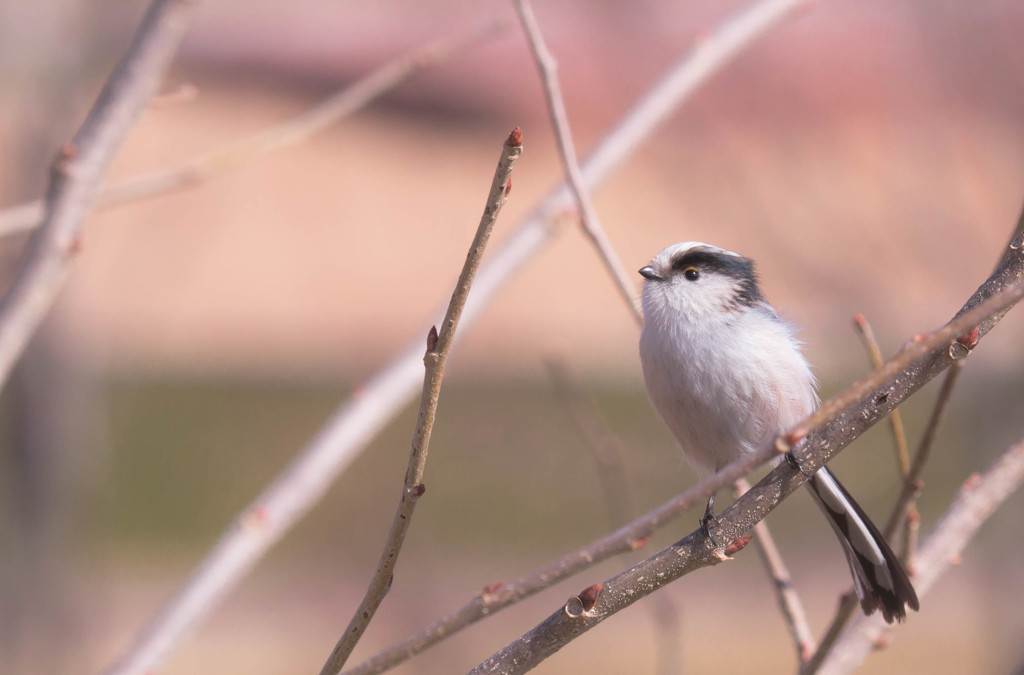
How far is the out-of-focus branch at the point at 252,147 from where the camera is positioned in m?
1.97

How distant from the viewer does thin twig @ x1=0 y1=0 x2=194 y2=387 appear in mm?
1621

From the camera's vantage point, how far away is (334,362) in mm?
8953

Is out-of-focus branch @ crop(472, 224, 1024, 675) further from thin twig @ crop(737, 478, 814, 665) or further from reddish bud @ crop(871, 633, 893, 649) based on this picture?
reddish bud @ crop(871, 633, 893, 649)

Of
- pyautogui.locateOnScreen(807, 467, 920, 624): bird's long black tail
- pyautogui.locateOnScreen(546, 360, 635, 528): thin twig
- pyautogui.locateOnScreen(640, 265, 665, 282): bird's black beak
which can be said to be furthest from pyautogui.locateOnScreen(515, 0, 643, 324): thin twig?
pyautogui.locateOnScreen(807, 467, 920, 624): bird's long black tail

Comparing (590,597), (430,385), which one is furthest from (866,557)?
(430,385)

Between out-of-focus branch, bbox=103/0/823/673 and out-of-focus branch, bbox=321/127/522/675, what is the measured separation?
0.56 m

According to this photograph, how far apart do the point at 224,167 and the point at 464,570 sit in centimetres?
503

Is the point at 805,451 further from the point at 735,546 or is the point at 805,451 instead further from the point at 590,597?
the point at 590,597

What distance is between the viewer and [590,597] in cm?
115

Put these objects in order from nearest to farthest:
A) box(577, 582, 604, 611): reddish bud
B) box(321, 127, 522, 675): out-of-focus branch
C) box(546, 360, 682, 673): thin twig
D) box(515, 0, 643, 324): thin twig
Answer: box(321, 127, 522, 675): out-of-focus branch < box(577, 582, 604, 611): reddish bud < box(515, 0, 643, 324): thin twig < box(546, 360, 682, 673): thin twig

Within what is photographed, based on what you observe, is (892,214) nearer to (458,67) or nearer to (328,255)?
(458,67)

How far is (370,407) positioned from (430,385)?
0.89 metres

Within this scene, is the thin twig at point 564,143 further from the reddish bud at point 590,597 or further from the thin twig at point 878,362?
the reddish bud at point 590,597

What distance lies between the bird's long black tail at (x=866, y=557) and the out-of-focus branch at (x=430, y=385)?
800mm
